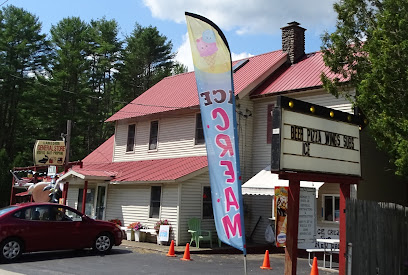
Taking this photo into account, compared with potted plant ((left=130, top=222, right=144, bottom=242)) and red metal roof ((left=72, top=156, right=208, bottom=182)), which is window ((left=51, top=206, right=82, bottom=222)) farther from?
potted plant ((left=130, top=222, right=144, bottom=242))

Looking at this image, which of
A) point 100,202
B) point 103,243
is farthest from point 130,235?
point 103,243

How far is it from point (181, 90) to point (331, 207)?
10703 millimetres

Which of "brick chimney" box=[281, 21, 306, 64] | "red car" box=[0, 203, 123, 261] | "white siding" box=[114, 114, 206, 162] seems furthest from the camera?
"brick chimney" box=[281, 21, 306, 64]

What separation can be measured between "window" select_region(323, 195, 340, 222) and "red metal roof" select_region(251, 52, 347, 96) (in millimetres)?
4417

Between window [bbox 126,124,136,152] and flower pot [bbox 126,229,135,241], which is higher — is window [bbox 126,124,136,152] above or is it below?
above

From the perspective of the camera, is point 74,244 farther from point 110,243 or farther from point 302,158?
point 302,158

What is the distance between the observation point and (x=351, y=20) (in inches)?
531

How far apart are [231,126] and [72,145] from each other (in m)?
38.9

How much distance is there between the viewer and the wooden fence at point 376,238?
26.6ft

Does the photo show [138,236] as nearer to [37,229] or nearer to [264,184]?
[264,184]

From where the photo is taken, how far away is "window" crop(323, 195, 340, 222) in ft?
53.1

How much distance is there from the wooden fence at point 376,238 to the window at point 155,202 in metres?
10.6

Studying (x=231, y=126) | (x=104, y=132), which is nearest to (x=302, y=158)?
(x=231, y=126)

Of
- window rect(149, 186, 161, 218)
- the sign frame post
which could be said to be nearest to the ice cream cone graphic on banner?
the sign frame post
